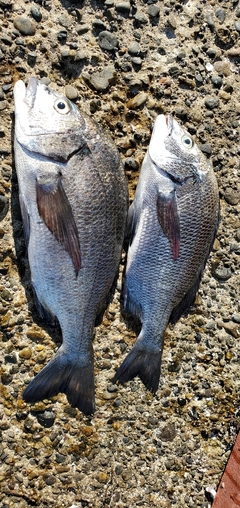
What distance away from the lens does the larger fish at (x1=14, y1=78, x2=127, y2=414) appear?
250cm

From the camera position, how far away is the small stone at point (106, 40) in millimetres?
2971

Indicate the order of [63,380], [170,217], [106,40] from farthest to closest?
[106,40], [170,217], [63,380]

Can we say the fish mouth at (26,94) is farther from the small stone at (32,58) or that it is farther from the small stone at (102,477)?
the small stone at (102,477)

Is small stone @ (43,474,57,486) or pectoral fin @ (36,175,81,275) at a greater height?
pectoral fin @ (36,175,81,275)

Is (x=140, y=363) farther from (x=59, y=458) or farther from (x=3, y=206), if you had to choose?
(x=3, y=206)

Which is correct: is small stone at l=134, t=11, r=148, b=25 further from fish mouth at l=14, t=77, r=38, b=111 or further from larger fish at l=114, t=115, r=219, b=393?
fish mouth at l=14, t=77, r=38, b=111

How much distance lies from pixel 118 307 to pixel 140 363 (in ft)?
1.18

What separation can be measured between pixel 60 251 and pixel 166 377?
43.2 inches

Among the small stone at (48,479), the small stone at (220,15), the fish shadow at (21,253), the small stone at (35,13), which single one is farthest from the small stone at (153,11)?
the small stone at (48,479)

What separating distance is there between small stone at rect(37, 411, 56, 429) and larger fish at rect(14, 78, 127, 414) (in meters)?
0.19

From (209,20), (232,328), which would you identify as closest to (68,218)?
(232,328)

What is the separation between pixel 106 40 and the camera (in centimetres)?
297

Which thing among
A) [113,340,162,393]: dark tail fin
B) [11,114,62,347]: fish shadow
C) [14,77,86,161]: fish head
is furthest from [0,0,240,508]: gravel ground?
[14,77,86,161]: fish head

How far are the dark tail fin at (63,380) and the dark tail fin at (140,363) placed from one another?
212 millimetres
